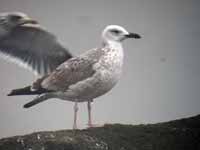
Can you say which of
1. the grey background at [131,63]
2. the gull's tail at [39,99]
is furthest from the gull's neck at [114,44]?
the gull's tail at [39,99]

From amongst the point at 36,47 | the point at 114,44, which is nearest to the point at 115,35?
the point at 114,44

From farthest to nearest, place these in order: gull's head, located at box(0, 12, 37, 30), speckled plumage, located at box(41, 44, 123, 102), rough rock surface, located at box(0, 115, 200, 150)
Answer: gull's head, located at box(0, 12, 37, 30) < speckled plumage, located at box(41, 44, 123, 102) < rough rock surface, located at box(0, 115, 200, 150)

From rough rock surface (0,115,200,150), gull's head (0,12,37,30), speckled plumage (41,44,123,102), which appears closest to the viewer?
rough rock surface (0,115,200,150)

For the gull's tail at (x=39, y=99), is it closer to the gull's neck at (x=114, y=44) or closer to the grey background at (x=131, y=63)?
the grey background at (x=131, y=63)

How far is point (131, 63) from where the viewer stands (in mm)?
2410

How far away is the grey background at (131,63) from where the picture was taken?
2.30 meters

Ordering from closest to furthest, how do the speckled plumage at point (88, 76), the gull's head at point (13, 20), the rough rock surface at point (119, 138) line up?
1. the rough rock surface at point (119, 138)
2. the speckled plumage at point (88, 76)
3. the gull's head at point (13, 20)

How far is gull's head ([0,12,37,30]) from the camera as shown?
2.29 meters

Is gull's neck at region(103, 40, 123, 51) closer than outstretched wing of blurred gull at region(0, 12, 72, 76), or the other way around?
gull's neck at region(103, 40, 123, 51)

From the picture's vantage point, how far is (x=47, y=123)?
2318mm

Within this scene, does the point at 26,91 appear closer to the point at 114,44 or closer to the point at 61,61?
the point at 61,61

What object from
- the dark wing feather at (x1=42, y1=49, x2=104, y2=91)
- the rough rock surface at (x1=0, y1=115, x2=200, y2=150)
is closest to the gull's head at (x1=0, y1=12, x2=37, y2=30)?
the dark wing feather at (x1=42, y1=49, x2=104, y2=91)

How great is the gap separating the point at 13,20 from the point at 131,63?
57 cm

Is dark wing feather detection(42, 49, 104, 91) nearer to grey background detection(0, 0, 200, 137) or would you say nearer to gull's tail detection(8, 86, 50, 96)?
gull's tail detection(8, 86, 50, 96)
